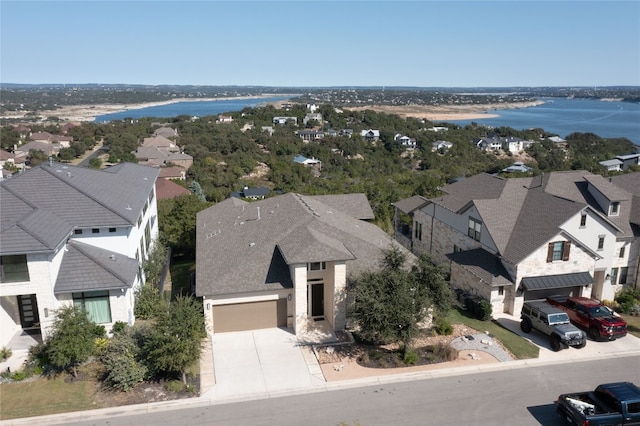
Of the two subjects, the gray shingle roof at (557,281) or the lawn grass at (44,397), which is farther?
the gray shingle roof at (557,281)

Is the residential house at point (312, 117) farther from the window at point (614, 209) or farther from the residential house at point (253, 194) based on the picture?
the window at point (614, 209)

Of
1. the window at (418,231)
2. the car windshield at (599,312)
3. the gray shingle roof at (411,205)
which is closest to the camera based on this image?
the car windshield at (599,312)

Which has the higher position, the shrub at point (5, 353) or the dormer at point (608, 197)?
the dormer at point (608, 197)

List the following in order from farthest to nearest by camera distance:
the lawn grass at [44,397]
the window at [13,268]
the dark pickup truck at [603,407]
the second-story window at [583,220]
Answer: the second-story window at [583,220], the window at [13,268], the lawn grass at [44,397], the dark pickup truck at [603,407]

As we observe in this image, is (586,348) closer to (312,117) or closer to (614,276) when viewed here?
(614,276)

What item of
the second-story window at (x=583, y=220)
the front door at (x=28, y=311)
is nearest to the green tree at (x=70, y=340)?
the front door at (x=28, y=311)

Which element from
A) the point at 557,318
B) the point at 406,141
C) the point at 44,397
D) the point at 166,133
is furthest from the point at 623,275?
the point at 166,133

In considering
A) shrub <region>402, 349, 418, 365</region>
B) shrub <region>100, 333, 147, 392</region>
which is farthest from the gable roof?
shrub <region>402, 349, 418, 365</region>

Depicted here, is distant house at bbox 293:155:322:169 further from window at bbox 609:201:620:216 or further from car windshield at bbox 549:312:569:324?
car windshield at bbox 549:312:569:324
